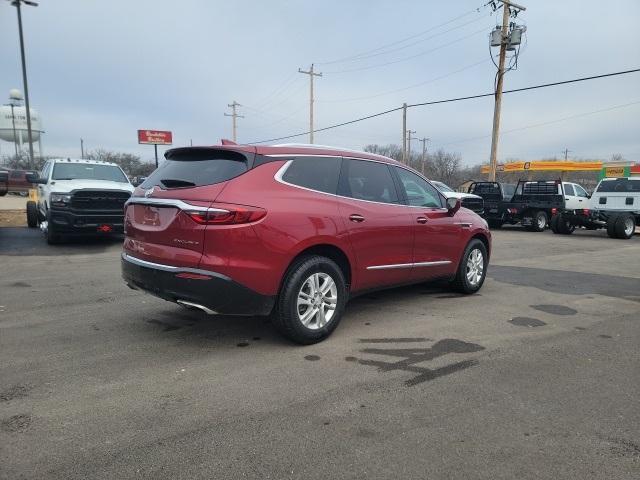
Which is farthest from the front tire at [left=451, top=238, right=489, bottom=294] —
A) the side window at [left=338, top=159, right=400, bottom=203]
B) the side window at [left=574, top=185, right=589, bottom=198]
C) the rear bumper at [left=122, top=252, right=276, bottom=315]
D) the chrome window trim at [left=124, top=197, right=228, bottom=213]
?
the side window at [left=574, top=185, right=589, bottom=198]

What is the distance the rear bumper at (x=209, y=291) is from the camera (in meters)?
3.89

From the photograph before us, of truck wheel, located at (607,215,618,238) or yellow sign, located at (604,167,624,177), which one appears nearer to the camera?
truck wheel, located at (607,215,618,238)

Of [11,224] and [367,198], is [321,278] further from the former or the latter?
[11,224]

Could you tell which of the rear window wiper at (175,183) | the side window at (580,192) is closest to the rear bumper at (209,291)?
the rear window wiper at (175,183)

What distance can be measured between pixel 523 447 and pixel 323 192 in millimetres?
2660

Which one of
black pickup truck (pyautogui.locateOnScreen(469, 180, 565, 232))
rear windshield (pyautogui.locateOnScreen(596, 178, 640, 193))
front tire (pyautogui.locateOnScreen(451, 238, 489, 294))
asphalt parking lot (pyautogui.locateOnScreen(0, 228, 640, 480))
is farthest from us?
black pickup truck (pyautogui.locateOnScreen(469, 180, 565, 232))

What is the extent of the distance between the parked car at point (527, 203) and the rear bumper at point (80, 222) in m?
14.2

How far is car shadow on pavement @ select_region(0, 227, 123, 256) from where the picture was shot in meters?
10.1

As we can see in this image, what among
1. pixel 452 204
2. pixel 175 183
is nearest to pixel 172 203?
pixel 175 183

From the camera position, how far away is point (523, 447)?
9.26 feet

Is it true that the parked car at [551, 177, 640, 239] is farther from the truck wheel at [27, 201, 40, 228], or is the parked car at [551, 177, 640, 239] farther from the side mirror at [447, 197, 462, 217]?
the truck wheel at [27, 201, 40, 228]

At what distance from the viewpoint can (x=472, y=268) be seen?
6.70m

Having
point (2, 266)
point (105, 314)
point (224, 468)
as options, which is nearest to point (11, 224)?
point (2, 266)

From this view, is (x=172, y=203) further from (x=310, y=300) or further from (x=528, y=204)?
(x=528, y=204)
